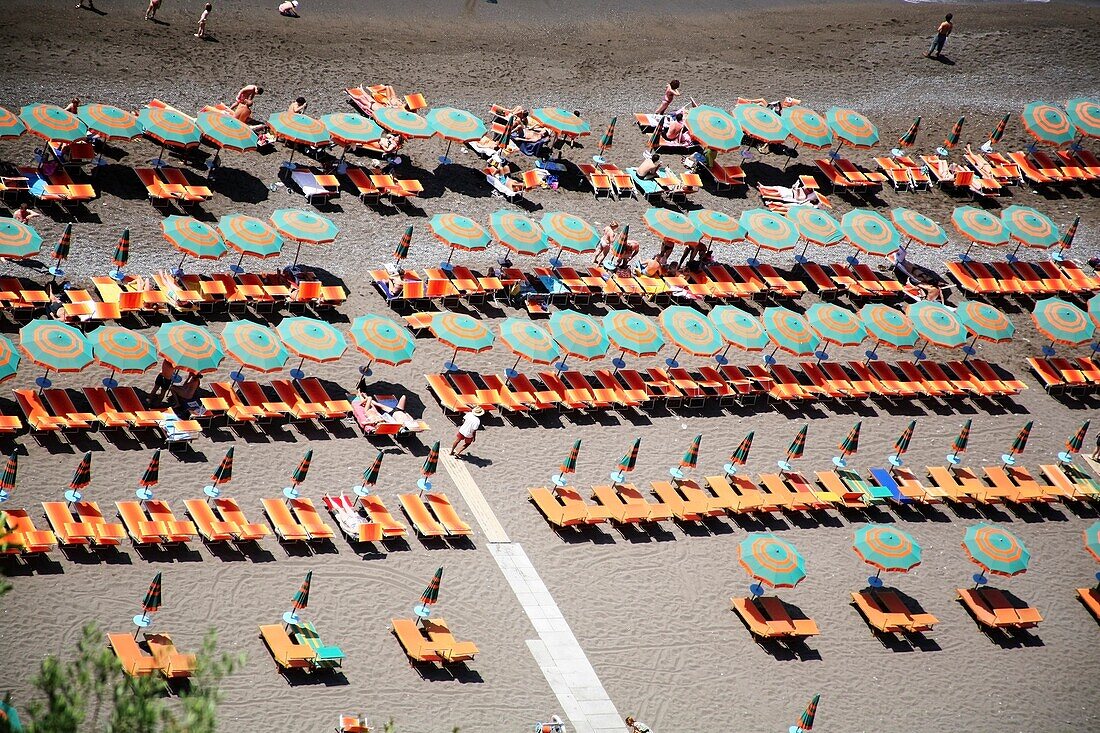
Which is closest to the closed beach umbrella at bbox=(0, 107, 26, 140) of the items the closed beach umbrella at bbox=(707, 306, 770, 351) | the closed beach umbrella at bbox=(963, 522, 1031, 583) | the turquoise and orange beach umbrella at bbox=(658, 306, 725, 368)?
the turquoise and orange beach umbrella at bbox=(658, 306, 725, 368)

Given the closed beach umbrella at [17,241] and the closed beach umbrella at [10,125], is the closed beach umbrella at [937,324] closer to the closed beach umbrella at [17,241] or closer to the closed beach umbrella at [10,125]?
the closed beach umbrella at [17,241]

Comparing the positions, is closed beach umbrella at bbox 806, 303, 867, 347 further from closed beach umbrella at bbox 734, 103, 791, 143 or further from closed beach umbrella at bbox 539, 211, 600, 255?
closed beach umbrella at bbox 734, 103, 791, 143

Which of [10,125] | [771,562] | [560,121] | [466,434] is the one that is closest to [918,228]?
[560,121]

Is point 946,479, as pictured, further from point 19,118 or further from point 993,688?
point 19,118

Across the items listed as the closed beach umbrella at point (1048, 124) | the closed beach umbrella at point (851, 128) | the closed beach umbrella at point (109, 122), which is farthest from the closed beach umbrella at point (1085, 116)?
the closed beach umbrella at point (109, 122)

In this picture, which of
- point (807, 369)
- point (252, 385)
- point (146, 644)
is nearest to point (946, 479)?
point (807, 369)

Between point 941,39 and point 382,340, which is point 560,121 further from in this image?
point 941,39
